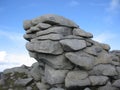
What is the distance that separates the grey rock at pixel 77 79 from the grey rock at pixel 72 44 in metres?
4.02

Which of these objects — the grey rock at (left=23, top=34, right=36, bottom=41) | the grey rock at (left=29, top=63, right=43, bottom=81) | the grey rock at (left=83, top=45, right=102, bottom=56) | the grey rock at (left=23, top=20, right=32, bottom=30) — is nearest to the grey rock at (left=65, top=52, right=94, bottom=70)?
the grey rock at (left=83, top=45, right=102, bottom=56)

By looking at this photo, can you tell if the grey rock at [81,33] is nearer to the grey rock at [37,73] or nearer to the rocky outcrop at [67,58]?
the rocky outcrop at [67,58]

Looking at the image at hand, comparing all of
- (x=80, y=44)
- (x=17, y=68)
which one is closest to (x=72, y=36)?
(x=80, y=44)

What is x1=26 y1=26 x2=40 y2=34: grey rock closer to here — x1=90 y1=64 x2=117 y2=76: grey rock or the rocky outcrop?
the rocky outcrop

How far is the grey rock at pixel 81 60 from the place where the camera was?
34.8 m

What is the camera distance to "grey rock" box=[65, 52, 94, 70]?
34812mm

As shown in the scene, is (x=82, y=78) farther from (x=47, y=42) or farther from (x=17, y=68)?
(x=17, y=68)

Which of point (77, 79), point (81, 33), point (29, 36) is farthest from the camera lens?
point (29, 36)

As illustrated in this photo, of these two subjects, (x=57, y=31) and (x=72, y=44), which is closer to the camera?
(x=72, y=44)

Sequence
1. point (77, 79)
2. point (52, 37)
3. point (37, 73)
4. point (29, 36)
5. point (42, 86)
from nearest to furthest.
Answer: point (77, 79) < point (52, 37) < point (42, 86) < point (29, 36) < point (37, 73)

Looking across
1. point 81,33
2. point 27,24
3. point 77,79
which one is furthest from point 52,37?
point 27,24

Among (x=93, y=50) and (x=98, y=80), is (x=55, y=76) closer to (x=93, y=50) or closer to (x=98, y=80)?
(x=98, y=80)

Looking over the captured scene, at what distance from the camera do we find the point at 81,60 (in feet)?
114

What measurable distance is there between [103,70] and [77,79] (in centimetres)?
540
